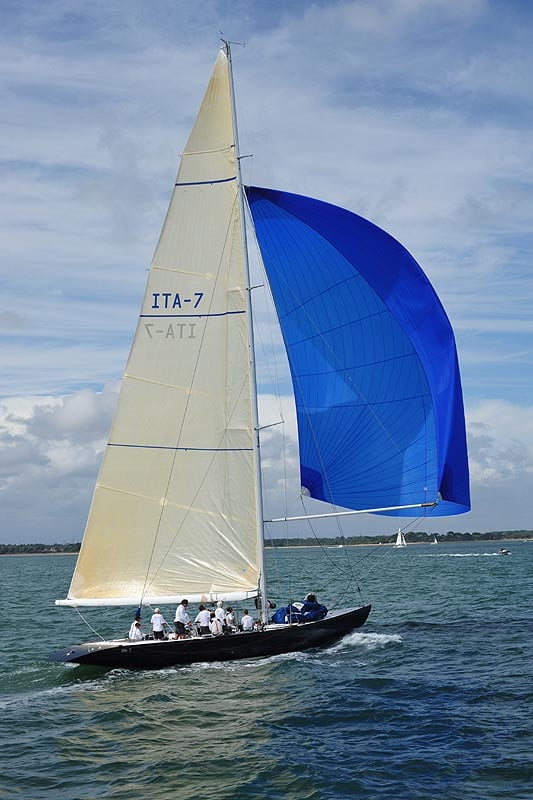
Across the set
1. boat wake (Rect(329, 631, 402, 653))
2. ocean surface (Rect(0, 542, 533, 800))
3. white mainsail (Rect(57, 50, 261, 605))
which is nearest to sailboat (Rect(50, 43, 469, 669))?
white mainsail (Rect(57, 50, 261, 605))

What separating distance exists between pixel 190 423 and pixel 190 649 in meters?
5.44

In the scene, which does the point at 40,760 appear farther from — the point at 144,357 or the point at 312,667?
the point at 144,357

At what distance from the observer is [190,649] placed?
2033cm

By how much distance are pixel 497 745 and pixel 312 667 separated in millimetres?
6798

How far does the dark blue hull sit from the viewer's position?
1983 cm

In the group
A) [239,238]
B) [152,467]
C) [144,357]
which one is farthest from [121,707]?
[239,238]

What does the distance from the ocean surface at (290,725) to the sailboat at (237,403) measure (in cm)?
179

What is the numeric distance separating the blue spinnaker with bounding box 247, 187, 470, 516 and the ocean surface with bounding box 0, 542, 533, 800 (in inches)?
171

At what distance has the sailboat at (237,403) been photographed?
70.8 feet

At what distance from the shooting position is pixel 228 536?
21906 mm

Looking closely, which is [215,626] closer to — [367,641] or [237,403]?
[367,641]

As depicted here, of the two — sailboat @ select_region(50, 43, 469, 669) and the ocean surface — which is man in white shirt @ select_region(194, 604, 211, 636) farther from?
the ocean surface

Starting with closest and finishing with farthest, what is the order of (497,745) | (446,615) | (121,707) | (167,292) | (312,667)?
(497,745)
(121,707)
(312,667)
(167,292)
(446,615)

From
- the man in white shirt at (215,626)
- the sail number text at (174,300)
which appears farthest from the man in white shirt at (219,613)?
the sail number text at (174,300)
